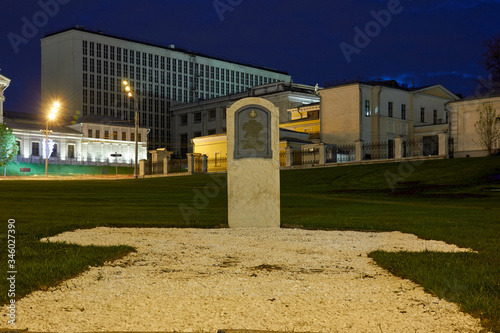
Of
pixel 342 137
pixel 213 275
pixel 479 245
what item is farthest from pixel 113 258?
pixel 342 137

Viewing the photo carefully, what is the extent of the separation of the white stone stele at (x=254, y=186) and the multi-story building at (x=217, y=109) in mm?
60779

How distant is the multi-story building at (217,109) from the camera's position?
257 ft

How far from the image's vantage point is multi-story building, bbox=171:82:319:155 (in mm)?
78381

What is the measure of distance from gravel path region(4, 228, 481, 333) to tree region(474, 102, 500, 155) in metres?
38.2

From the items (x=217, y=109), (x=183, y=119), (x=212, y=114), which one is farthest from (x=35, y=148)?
(x=217, y=109)

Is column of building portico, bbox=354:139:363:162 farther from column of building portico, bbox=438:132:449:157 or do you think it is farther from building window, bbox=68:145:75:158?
building window, bbox=68:145:75:158

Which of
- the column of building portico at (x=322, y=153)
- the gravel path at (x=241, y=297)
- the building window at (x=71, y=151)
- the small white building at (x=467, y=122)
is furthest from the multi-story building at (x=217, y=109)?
the gravel path at (x=241, y=297)

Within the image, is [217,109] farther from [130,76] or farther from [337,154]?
[337,154]

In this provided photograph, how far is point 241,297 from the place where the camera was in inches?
211

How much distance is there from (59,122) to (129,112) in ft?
75.0

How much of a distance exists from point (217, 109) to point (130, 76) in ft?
107

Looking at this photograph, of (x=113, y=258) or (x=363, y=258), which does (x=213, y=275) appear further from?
(x=363, y=258)

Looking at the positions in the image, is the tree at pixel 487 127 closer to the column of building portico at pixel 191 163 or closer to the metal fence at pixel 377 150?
the metal fence at pixel 377 150

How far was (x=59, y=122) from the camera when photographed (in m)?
93.5
